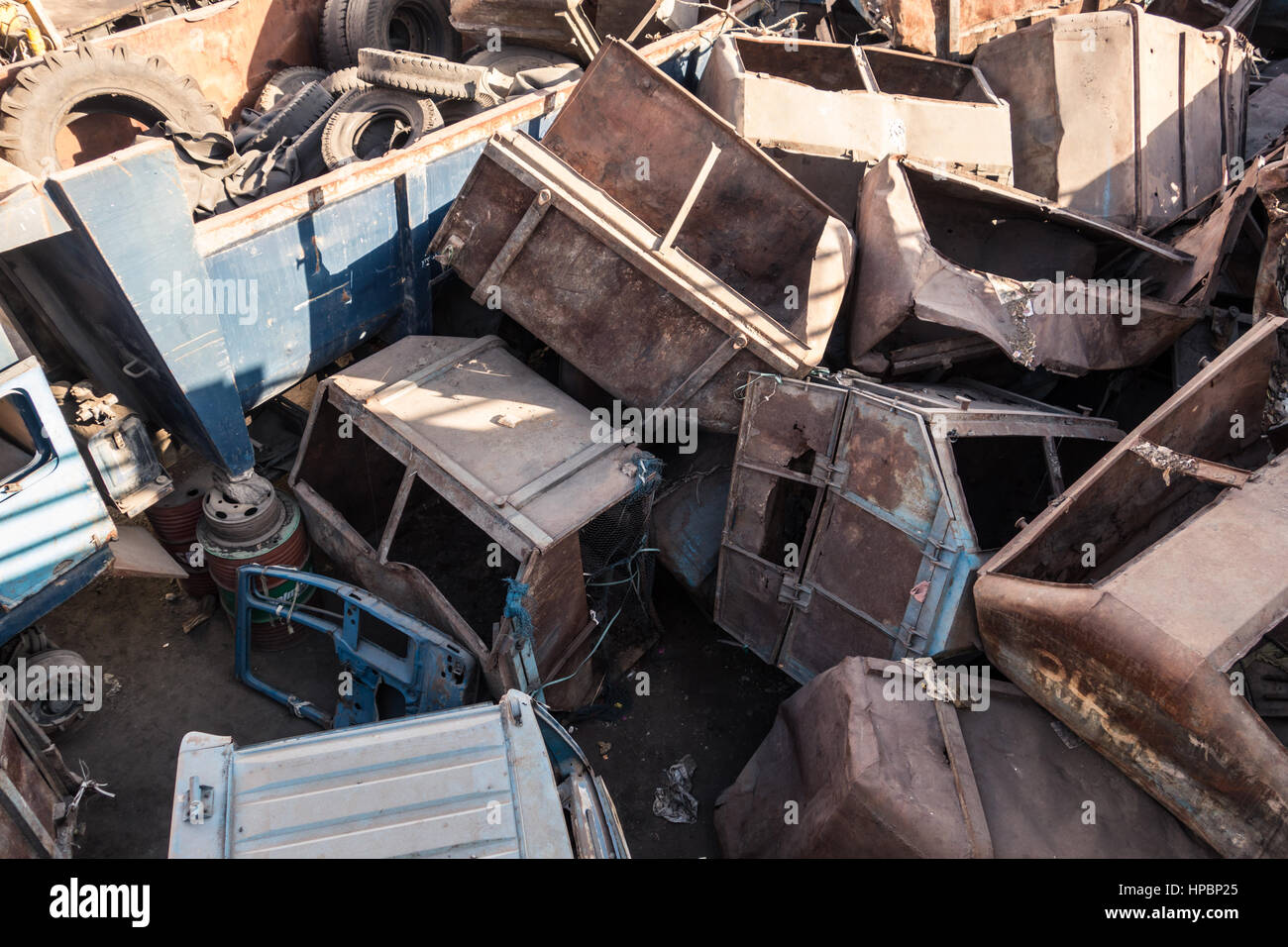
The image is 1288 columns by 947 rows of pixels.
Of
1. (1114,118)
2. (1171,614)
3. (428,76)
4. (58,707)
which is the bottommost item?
(58,707)

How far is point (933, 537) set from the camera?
3.93 m

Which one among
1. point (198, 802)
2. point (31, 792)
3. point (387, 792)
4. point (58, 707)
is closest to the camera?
point (198, 802)

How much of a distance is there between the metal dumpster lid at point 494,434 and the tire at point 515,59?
3765 millimetres

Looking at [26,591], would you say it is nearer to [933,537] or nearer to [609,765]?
[609,765]

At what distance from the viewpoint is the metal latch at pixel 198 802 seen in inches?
102

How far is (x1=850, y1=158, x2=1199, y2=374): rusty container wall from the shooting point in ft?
14.8

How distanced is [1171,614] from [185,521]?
16.8 feet

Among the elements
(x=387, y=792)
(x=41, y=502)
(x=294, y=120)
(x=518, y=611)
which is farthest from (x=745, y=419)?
(x=294, y=120)

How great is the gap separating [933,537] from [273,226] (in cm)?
398

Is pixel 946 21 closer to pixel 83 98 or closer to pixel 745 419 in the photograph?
pixel 745 419

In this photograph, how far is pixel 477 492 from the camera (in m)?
4.09

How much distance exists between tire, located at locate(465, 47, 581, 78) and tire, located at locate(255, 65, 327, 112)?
1.88m

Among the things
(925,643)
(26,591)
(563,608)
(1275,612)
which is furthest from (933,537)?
(26,591)

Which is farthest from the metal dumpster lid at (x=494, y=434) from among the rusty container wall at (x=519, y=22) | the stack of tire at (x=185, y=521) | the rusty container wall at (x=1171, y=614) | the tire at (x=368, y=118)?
the rusty container wall at (x=519, y=22)
